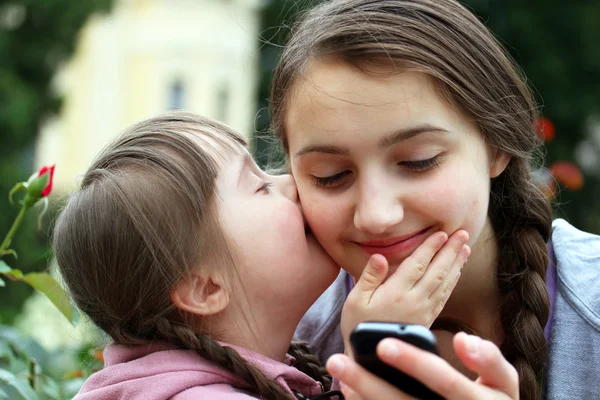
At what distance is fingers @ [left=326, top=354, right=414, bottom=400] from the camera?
1.62m

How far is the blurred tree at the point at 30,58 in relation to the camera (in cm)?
1120

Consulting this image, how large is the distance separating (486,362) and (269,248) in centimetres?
89

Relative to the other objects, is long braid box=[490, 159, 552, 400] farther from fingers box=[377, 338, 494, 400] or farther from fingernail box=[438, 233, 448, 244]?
fingers box=[377, 338, 494, 400]

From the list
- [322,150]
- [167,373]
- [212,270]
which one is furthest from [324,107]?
[167,373]

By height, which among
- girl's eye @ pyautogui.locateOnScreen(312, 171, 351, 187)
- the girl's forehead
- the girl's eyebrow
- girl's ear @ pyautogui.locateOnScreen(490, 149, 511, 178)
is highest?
the girl's eyebrow

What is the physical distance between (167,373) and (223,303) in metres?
0.27

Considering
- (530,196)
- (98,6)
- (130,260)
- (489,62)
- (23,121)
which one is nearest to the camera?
(130,260)

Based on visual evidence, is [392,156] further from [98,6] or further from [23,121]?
[98,6]

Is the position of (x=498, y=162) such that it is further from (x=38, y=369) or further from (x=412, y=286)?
(x=38, y=369)

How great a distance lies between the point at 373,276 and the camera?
7.07ft

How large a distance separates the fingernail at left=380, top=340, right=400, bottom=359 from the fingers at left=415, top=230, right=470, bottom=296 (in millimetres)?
617

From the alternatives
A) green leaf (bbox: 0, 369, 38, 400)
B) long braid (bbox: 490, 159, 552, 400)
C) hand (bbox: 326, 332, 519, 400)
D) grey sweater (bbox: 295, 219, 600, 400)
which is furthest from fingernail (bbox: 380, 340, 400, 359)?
green leaf (bbox: 0, 369, 38, 400)

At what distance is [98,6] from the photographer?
1215 cm

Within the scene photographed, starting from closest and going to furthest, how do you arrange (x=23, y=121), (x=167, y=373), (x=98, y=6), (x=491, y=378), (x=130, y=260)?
1. (x=491, y=378)
2. (x=167, y=373)
3. (x=130, y=260)
4. (x=23, y=121)
5. (x=98, y=6)
